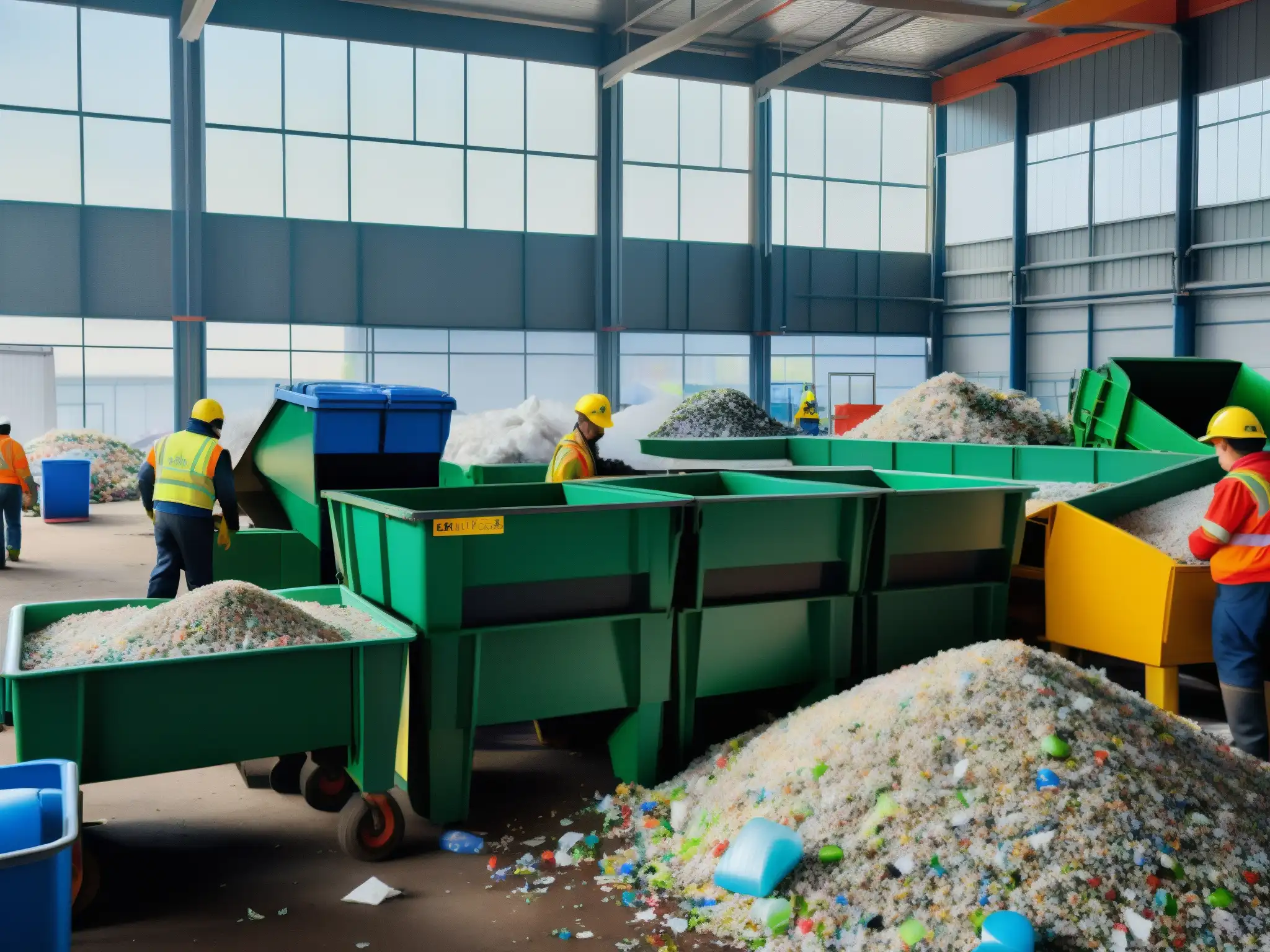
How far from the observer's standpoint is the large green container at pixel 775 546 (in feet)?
14.3

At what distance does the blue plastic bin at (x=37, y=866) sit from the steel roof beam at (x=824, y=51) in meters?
21.3

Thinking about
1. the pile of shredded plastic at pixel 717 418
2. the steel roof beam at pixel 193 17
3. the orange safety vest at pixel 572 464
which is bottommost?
the orange safety vest at pixel 572 464

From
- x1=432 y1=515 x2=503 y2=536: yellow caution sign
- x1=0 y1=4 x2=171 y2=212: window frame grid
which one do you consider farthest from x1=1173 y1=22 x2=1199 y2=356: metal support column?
x1=432 y1=515 x2=503 y2=536: yellow caution sign

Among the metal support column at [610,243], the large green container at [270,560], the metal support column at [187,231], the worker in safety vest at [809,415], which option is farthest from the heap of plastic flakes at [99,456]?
the worker in safety vest at [809,415]

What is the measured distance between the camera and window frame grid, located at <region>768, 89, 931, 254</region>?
2448 cm

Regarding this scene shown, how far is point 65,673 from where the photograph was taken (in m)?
3.28

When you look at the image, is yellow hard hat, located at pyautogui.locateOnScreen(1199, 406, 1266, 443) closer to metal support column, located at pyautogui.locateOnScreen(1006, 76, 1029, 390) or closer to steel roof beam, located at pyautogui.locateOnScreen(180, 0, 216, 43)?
steel roof beam, located at pyautogui.locateOnScreen(180, 0, 216, 43)

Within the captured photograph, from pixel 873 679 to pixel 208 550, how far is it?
392 cm

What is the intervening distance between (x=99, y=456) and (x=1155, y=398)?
1531cm

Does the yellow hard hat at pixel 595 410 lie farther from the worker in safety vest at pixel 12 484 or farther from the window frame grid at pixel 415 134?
the window frame grid at pixel 415 134

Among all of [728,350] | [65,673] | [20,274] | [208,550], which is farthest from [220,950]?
[728,350]

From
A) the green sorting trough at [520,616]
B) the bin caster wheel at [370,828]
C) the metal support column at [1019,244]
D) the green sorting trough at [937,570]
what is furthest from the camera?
the metal support column at [1019,244]

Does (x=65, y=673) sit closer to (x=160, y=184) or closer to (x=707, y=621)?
(x=707, y=621)

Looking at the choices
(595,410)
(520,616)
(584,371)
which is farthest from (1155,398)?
(584,371)
